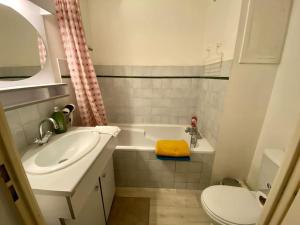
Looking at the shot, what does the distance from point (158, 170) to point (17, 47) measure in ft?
5.18

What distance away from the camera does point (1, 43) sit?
2.63ft

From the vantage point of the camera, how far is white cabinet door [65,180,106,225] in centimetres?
81

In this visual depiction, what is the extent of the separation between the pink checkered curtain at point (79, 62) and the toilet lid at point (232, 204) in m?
1.24

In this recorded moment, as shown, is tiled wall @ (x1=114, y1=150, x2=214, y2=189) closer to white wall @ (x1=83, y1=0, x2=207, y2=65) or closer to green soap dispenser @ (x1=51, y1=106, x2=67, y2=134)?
green soap dispenser @ (x1=51, y1=106, x2=67, y2=134)

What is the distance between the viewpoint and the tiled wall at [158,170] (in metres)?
1.55

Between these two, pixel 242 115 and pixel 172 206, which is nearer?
pixel 242 115

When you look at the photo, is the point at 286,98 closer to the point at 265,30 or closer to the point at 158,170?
the point at 265,30

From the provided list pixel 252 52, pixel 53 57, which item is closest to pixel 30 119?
pixel 53 57

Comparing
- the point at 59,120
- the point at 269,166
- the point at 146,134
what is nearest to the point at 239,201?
the point at 269,166

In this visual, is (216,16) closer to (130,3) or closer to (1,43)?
(130,3)

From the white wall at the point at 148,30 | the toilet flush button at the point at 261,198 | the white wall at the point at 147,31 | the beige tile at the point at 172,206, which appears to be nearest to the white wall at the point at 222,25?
the white wall at the point at 148,30

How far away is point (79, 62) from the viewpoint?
4.41ft

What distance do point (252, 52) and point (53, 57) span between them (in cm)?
167

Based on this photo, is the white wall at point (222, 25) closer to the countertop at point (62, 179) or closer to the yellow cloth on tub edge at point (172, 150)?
the yellow cloth on tub edge at point (172, 150)
